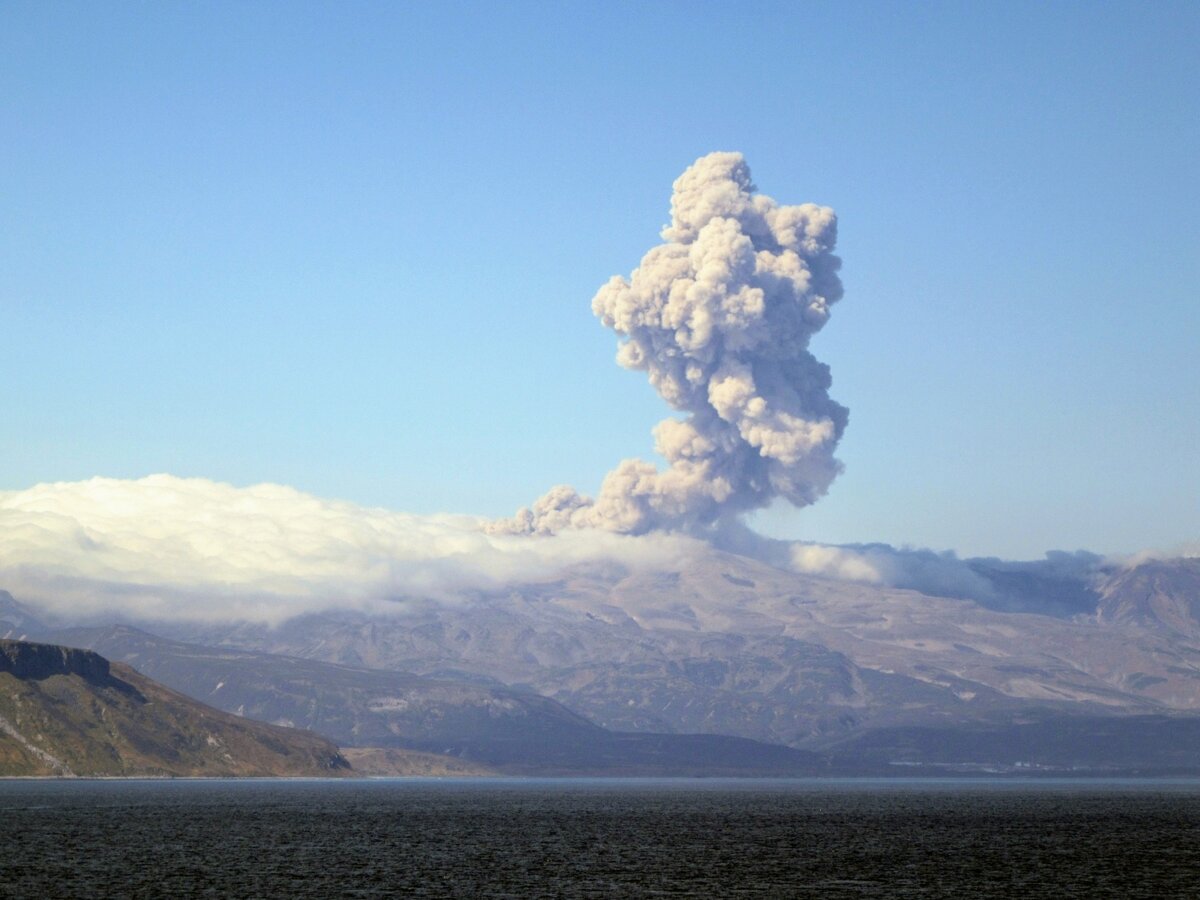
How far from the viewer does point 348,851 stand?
172 m

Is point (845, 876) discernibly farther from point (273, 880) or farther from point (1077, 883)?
point (273, 880)

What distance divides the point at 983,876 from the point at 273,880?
207ft

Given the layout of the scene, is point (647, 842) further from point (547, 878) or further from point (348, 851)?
point (547, 878)

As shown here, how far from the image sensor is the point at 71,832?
19975 cm

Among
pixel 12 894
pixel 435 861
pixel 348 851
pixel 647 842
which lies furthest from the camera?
pixel 647 842

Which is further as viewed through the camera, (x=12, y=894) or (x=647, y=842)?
(x=647, y=842)

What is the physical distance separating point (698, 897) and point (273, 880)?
36618 millimetres

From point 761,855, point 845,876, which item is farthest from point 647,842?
point 845,876

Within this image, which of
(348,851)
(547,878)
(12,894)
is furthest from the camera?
(348,851)

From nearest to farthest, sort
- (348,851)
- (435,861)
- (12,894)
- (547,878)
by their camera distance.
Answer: (12,894) < (547,878) < (435,861) < (348,851)

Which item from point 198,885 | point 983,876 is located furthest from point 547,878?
point 983,876

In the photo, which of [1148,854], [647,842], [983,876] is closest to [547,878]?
[983,876]

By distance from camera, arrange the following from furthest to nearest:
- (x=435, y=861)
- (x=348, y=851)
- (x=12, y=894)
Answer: (x=348, y=851)
(x=435, y=861)
(x=12, y=894)

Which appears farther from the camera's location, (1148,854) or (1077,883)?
(1148,854)
